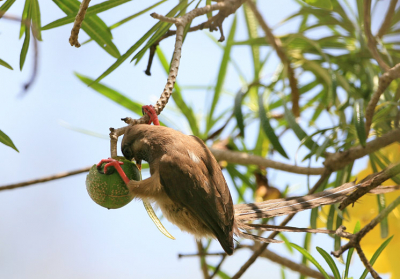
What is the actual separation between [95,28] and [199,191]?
836mm

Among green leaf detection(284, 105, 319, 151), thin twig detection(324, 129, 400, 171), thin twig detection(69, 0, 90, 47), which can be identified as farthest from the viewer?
green leaf detection(284, 105, 319, 151)

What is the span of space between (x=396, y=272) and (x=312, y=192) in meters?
0.45

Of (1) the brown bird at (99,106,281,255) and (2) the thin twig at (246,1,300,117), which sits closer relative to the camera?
(1) the brown bird at (99,106,281,255)

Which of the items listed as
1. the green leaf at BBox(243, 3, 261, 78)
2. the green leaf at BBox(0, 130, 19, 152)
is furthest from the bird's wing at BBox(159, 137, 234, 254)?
the green leaf at BBox(243, 3, 261, 78)

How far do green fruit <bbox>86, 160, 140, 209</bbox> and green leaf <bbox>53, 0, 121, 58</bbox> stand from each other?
576mm

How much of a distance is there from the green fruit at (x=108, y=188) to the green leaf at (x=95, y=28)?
0.58 meters

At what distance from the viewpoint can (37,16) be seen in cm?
173

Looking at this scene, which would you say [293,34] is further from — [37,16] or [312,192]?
[37,16]

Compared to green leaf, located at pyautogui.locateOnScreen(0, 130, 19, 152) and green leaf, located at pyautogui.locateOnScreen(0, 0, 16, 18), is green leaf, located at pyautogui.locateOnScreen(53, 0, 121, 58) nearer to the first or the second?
green leaf, located at pyautogui.locateOnScreen(0, 0, 16, 18)

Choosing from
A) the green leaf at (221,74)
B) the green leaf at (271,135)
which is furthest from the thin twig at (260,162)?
the green leaf at (221,74)

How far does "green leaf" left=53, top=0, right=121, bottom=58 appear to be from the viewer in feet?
5.70

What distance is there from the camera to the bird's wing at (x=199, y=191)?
1.67m

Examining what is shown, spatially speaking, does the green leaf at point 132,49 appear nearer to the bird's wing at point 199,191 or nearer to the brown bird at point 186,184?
the brown bird at point 186,184

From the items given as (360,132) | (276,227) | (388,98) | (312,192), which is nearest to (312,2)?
(388,98)
